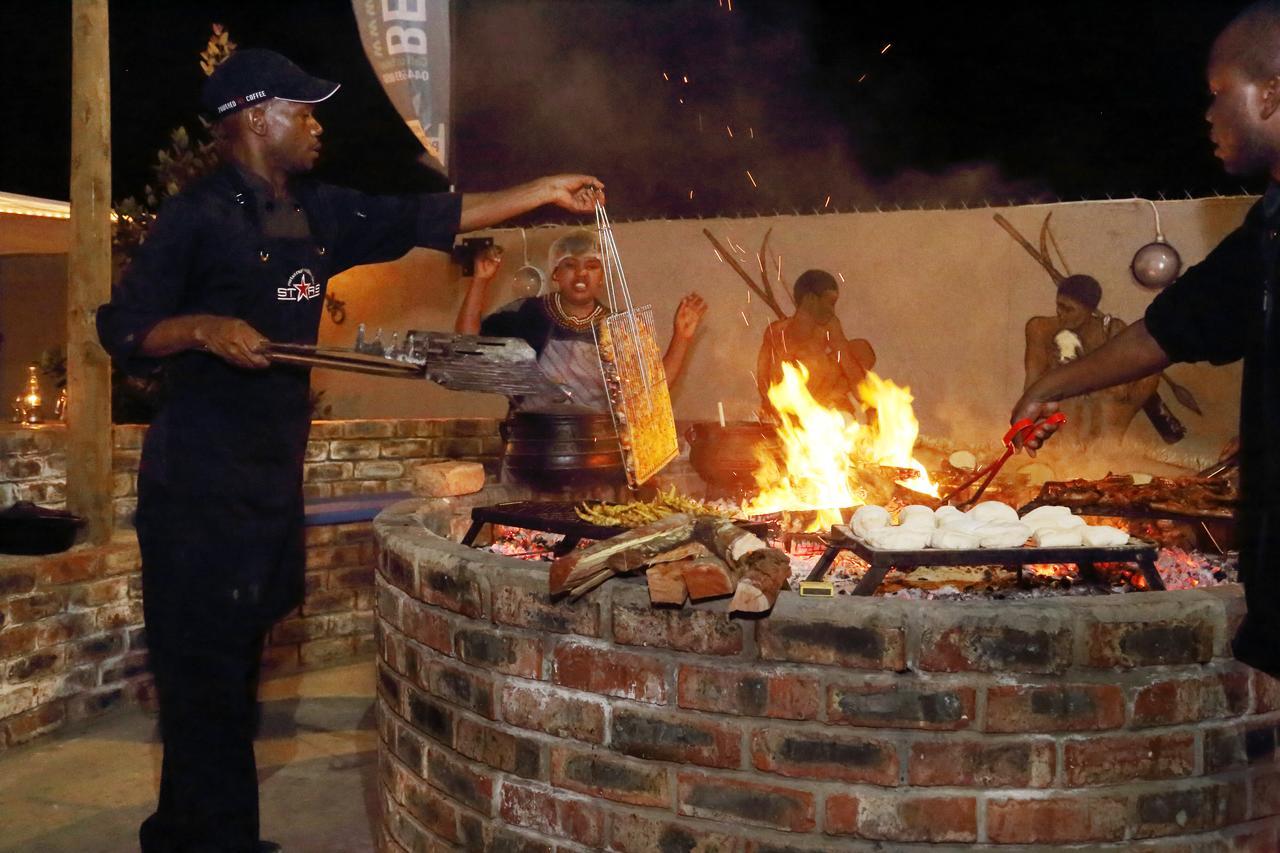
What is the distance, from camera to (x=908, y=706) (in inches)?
99.7

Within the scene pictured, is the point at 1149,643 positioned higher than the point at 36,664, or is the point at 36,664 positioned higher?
the point at 1149,643

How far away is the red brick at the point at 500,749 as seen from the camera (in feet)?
9.48

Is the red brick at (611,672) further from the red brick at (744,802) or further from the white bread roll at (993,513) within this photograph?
the white bread roll at (993,513)

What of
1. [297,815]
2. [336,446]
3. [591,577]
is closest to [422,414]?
[336,446]

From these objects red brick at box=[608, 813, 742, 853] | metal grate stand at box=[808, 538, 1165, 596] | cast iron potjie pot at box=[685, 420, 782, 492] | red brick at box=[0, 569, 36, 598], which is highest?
cast iron potjie pot at box=[685, 420, 782, 492]

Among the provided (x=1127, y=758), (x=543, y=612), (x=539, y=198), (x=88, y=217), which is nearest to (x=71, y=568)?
(x=88, y=217)

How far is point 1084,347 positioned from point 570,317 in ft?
12.3

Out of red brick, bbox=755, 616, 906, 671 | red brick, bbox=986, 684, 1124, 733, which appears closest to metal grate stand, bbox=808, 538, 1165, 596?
red brick, bbox=755, 616, 906, 671

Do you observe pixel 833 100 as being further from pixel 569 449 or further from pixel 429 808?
pixel 429 808

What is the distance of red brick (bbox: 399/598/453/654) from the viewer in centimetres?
314

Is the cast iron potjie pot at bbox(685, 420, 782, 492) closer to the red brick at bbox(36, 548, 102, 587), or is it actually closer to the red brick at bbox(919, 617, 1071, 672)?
the red brick at bbox(919, 617, 1071, 672)

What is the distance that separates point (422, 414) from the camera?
10.5 metres

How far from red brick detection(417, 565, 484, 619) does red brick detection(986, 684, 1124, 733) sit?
1359 mm

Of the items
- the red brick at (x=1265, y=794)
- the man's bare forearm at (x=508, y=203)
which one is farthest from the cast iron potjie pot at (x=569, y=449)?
the red brick at (x=1265, y=794)
